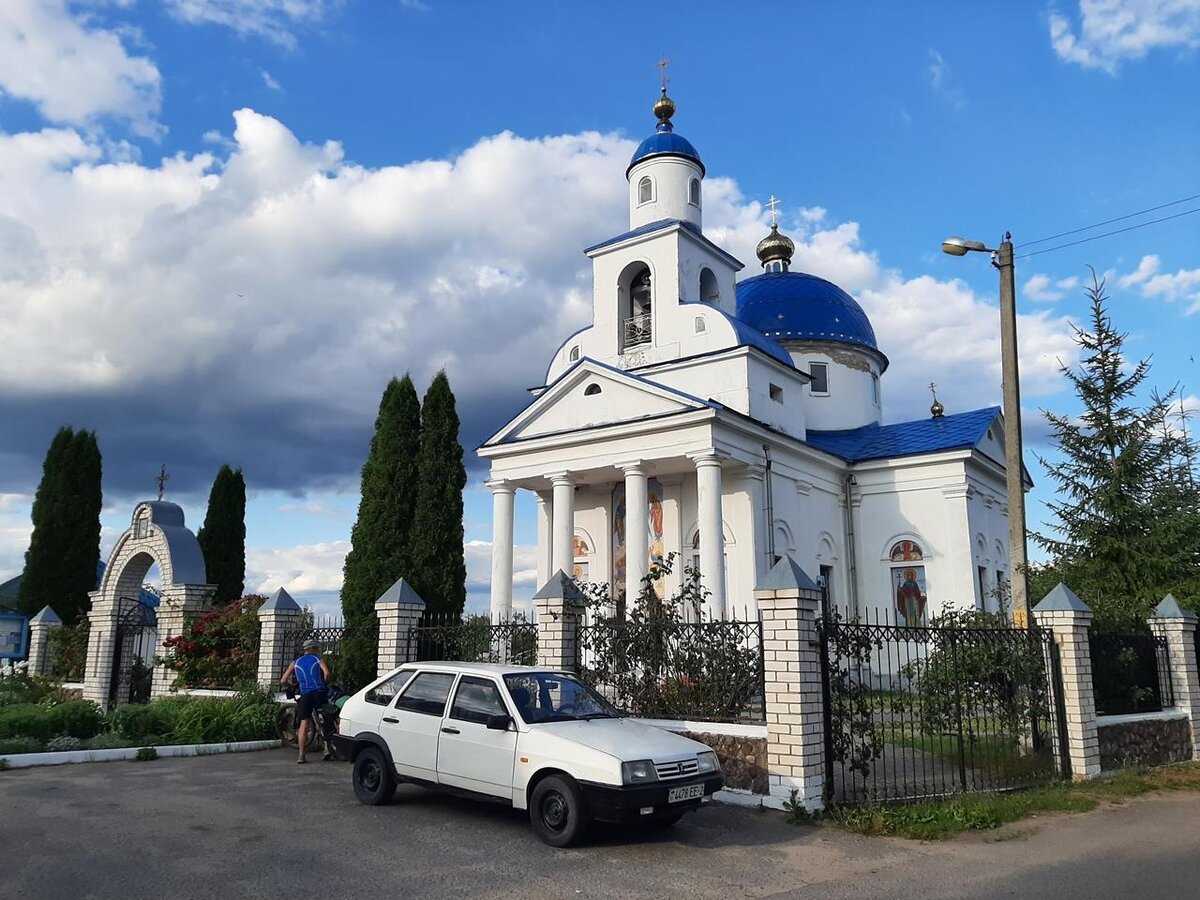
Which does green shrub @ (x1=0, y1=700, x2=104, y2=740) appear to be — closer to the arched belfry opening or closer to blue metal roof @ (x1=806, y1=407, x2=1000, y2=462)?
the arched belfry opening

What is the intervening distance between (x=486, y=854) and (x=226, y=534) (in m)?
26.3

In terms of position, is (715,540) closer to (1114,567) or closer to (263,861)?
(1114,567)

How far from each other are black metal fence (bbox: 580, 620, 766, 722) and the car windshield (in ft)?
6.03

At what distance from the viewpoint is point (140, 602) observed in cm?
1719

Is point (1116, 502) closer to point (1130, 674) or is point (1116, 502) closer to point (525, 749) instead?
point (1130, 674)

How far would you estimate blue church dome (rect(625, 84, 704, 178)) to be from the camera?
2606cm

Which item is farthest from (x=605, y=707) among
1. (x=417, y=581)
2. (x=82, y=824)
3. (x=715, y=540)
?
(x=715, y=540)

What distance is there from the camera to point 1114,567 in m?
15.6

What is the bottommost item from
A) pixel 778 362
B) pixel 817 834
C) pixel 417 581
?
pixel 817 834

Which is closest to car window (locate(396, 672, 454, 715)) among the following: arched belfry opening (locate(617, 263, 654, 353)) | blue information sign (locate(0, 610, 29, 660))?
arched belfry opening (locate(617, 263, 654, 353))

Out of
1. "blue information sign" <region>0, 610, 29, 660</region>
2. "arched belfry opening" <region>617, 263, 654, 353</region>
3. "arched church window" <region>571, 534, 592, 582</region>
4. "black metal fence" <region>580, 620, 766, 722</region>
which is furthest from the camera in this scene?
"arched belfry opening" <region>617, 263, 654, 353</region>

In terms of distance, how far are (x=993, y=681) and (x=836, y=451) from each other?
16191 millimetres

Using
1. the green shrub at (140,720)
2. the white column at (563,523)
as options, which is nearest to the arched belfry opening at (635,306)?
the white column at (563,523)

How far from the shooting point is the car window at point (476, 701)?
776cm
